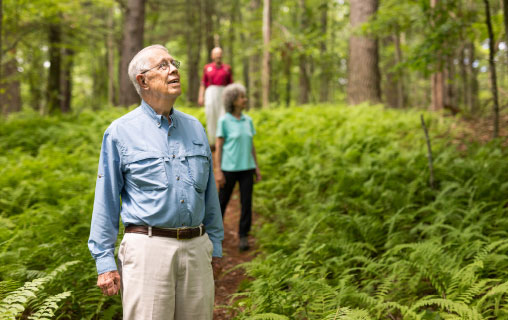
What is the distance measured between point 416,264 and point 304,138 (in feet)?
17.7

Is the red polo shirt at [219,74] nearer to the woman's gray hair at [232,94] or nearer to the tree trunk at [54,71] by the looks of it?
the woman's gray hair at [232,94]

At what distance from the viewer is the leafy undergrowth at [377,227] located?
3.68 metres

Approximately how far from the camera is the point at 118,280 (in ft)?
7.77

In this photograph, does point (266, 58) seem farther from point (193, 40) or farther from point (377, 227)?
point (377, 227)

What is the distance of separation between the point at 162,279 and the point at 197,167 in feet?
2.24

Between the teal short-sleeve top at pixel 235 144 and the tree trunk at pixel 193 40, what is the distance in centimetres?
1691

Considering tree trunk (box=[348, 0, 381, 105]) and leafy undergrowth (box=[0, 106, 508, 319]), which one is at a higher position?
tree trunk (box=[348, 0, 381, 105])

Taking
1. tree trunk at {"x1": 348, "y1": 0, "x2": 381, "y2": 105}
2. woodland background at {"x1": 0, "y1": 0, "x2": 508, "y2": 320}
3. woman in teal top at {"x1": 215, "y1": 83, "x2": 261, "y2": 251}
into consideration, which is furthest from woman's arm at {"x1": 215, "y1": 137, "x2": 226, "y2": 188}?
tree trunk at {"x1": 348, "y1": 0, "x2": 381, "y2": 105}

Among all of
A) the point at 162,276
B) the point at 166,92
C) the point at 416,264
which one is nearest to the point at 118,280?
the point at 162,276

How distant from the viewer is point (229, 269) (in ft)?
16.9

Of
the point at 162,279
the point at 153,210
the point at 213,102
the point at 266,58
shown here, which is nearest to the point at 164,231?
the point at 153,210

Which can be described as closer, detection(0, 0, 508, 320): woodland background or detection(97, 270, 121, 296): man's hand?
detection(97, 270, 121, 296): man's hand

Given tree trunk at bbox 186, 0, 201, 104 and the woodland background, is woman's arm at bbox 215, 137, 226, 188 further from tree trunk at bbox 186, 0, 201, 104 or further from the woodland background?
tree trunk at bbox 186, 0, 201, 104

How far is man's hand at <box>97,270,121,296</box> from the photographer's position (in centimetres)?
230
